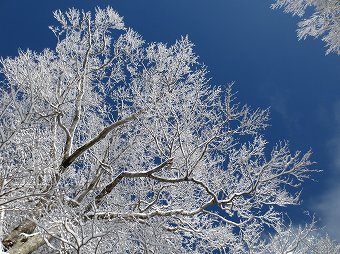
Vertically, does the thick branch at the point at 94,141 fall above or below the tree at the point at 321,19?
below

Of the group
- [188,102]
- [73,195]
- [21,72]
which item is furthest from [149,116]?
[21,72]

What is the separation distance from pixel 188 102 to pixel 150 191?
2.79m

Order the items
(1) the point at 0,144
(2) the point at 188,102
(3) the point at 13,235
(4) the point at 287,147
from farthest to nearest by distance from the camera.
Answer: (2) the point at 188,102 → (4) the point at 287,147 → (3) the point at 13,235 → (1) the point at 0,144

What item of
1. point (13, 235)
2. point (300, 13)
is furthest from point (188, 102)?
point (13, 235)

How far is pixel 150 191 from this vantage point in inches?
484

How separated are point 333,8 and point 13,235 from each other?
26.5ft

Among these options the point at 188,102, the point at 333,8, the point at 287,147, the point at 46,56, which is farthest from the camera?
the point at 46,56

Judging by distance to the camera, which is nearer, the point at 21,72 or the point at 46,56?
the point at 21,72

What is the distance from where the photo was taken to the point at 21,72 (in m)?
12.3

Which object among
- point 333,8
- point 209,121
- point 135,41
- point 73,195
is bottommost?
point 73,195

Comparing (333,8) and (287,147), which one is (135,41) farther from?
(333,8)

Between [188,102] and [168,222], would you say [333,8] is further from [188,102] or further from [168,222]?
[168,222]

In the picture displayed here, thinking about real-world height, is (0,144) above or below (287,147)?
below

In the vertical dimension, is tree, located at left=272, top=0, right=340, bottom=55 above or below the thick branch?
above
